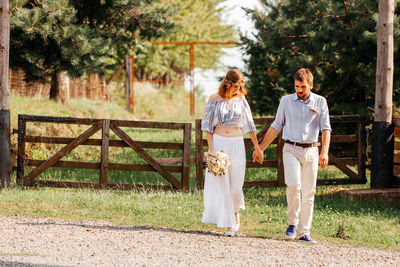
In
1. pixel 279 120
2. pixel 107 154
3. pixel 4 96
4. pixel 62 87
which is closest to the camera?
pixel 279 120

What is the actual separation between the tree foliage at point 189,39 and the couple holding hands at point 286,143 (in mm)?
23668

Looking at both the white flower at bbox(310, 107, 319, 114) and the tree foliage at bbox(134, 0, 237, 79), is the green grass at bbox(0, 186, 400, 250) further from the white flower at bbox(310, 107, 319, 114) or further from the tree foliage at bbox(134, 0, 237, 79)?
the tree foliage at bbox(134, 0, 237, 79)

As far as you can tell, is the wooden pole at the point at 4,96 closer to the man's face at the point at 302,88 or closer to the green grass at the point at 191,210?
the green grass at the point at 191,210

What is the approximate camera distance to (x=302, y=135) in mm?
7039

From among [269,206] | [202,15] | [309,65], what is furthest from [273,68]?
[202,15]

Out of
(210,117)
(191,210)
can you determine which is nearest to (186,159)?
(191,210)

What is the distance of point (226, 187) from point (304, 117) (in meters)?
1.30

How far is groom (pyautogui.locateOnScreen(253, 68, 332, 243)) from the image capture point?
706 cm

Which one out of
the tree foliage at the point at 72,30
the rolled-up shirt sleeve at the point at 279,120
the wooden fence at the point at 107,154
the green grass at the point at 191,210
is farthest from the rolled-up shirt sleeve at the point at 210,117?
the tree foliage at the point at 72,30

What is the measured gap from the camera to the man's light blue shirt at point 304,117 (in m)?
7.07

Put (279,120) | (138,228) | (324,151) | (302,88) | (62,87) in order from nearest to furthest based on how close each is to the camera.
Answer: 1. (302,88)
2. (324,151)
3. (279,120)
4. (138,228)
5. (62,87)

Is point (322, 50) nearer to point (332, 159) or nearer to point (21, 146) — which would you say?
point (332, 159)

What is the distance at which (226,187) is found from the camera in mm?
7359

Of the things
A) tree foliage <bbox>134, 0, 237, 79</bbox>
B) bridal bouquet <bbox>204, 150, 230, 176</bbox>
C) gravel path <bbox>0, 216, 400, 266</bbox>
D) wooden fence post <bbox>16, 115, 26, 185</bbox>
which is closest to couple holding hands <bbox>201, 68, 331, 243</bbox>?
bridal bouquet <bbox>204, 150, 230, 176</bbox>
